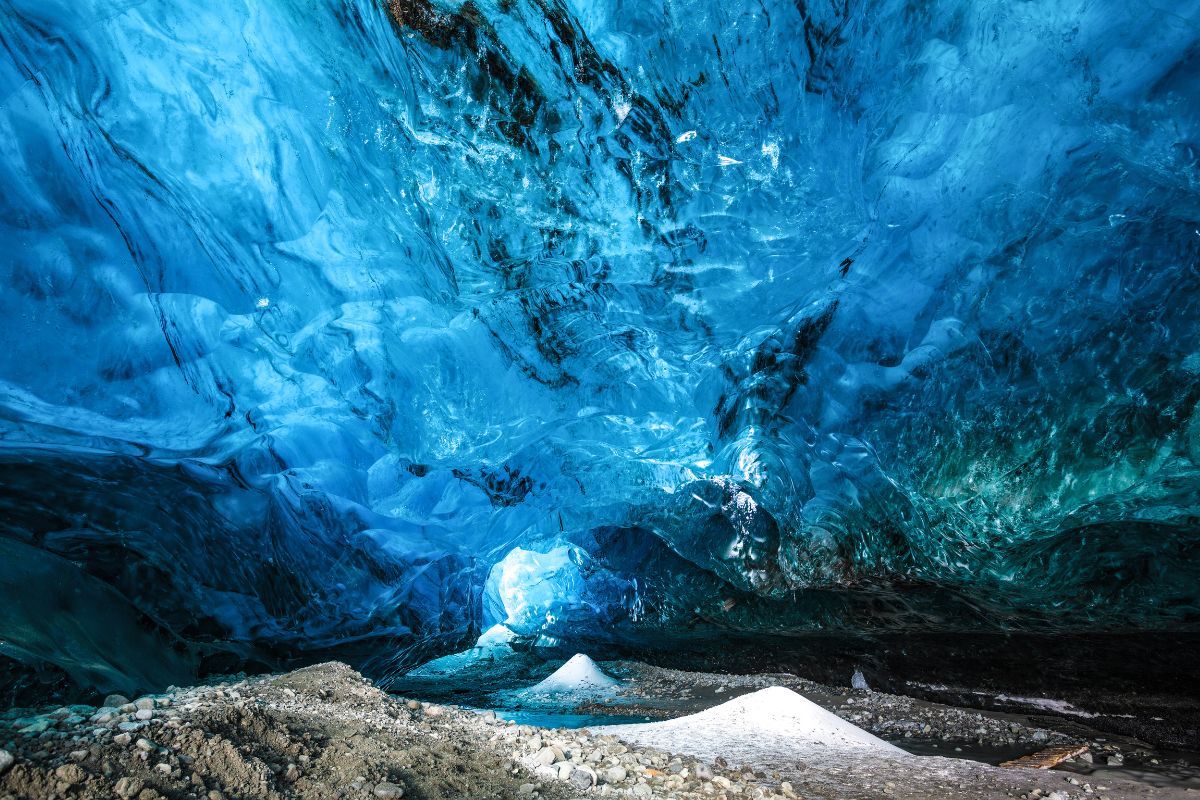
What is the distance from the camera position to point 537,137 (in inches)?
159

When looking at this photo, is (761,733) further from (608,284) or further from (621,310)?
(608,284)

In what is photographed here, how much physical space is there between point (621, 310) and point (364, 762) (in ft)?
11.6

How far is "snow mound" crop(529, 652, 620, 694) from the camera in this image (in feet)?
27.0

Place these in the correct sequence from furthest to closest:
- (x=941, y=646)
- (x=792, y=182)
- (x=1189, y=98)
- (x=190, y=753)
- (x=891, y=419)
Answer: (x=941, y=646), (x=891, y=419), (x=792, y=182), (x=1189, y=98), (x=190, y=753)

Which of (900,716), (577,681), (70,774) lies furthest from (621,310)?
(577,681)

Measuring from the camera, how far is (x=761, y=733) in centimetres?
460

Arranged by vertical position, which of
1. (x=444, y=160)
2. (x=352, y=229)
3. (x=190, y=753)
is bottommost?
(x=190, y=753)

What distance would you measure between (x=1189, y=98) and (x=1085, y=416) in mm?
1768

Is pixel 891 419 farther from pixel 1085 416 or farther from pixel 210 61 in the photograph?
pixel 210 61

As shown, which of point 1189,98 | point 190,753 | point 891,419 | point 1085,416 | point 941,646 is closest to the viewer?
point 190,753

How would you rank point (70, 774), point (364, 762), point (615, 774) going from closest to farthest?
point (70, 774) < point (364, 762) < point (615, 774)

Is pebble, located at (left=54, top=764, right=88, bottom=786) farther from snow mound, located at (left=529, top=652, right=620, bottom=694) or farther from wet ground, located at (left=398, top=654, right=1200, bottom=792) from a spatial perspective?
snow mound, located at (left=529, top=652, right=620, bottom=694)

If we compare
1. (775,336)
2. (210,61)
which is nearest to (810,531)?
(775,336)

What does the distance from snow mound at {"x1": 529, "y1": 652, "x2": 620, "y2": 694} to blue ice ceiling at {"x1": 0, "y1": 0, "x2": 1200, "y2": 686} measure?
3.34m
